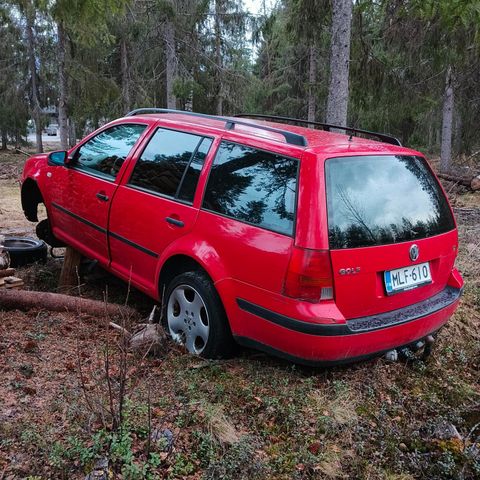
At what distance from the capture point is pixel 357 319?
311cm

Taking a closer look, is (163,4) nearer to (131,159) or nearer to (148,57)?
(148,57)

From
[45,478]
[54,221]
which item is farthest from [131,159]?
[45,478]

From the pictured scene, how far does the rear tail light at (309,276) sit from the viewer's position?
293cm

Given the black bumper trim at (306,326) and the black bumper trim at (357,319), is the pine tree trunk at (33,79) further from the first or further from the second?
the black bumper trim at (306,326)

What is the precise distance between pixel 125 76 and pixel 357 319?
740 inches

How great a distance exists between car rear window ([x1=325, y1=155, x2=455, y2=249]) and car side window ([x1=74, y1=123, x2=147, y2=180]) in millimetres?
2114

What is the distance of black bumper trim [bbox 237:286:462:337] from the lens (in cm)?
296

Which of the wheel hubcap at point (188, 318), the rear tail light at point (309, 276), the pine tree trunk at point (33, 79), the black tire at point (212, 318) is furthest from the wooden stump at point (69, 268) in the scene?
the pine tree trunk at point (33, 79)

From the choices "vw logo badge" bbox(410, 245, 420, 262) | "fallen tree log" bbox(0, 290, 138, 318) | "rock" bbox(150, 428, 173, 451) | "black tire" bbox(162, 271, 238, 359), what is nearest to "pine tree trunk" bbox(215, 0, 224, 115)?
"fallen tree log" bbox(0, 290, 138, 318)

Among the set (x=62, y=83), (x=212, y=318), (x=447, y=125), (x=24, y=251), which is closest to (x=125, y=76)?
(x=62, y=83)

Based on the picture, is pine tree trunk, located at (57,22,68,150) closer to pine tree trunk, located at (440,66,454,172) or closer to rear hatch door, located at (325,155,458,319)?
pine tree trunk, located at (440,66,454,172)

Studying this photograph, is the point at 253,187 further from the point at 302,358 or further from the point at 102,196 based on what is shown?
the point at 102,196

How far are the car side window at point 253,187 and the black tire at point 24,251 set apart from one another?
10.2ft

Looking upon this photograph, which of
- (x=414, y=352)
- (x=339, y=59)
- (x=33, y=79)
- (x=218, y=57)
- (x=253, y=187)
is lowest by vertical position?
(x=414, y=352)
